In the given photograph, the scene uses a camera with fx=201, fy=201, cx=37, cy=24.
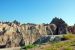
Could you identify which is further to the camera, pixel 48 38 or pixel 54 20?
pixel 54 20

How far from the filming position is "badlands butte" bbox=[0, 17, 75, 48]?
237 ft

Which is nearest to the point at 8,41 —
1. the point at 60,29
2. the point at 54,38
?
the point at 60,29

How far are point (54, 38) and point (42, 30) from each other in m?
50.4

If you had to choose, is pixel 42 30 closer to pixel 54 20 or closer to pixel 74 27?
pixel 54 20

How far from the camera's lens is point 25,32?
79562 millimetres

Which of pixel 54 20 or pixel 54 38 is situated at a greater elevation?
pixel 54 20

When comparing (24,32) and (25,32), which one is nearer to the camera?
(25,32)

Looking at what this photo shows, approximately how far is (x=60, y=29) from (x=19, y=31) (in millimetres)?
17360

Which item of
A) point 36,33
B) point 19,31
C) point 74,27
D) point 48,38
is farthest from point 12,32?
point 48,38

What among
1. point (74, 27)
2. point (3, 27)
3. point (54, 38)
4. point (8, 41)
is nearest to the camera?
point (54, 38)

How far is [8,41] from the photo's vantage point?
7156 cm

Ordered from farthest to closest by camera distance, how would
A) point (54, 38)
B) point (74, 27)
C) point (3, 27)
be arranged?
point (74, 27) → point (3, 27) → point (54, 38)

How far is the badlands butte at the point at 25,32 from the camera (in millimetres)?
72162

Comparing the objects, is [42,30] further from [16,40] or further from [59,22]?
A: [16,40]
